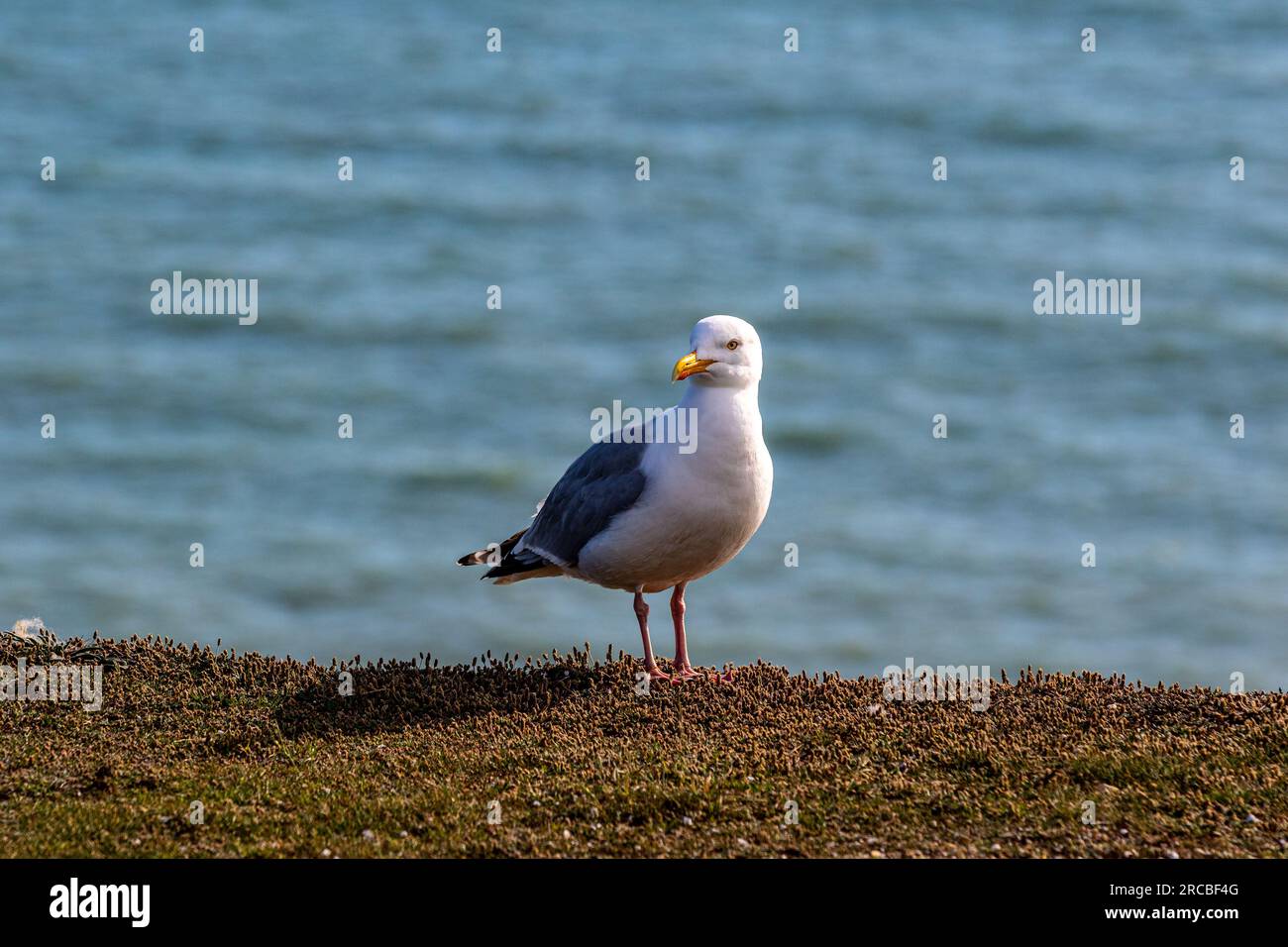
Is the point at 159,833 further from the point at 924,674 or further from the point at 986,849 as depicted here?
the point at 924,674

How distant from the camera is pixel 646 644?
11.5 meters

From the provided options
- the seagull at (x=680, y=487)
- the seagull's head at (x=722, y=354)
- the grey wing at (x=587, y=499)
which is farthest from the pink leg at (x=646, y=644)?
the seagull's head at (x=722, y=354)

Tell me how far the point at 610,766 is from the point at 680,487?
2342mm

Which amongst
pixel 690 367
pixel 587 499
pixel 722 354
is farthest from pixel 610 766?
pixel 722 354

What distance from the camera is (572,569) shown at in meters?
11.9

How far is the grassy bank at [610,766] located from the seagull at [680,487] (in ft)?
2.63

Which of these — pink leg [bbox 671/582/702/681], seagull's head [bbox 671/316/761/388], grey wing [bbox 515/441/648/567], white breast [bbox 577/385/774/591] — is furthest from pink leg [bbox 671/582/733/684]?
seagull's head [bbox 671/316/761/388]

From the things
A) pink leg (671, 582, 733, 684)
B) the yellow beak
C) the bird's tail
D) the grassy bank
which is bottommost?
the grassy bank

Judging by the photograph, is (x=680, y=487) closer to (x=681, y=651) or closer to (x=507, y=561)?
(x=681, y=651)

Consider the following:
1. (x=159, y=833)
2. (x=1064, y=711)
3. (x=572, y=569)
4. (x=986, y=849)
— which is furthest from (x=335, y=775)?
(x=1064, y=711)

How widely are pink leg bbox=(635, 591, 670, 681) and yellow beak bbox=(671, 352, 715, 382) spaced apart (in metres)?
1.89

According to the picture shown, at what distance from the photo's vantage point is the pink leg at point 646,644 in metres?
11.3

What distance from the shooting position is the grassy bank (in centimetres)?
834

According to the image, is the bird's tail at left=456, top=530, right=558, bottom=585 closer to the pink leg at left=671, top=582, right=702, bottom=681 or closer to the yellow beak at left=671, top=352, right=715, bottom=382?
the pink leg at left=671, top=582, right=702, bottom=681
